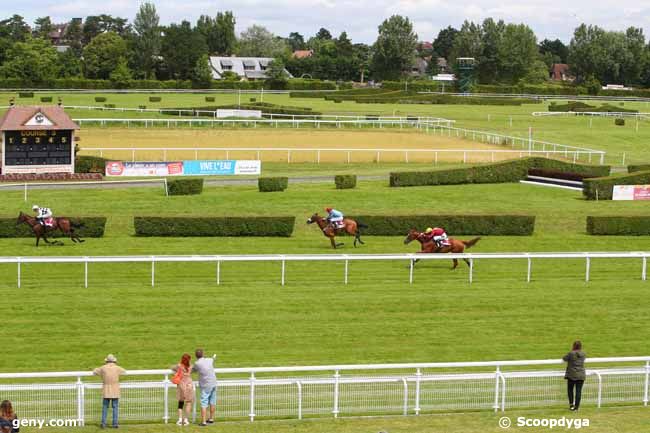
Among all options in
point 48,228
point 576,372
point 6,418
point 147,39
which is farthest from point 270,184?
point 147,39

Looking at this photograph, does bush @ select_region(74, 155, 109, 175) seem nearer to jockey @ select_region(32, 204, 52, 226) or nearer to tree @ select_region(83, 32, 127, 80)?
jockey @ select_region(32, 204, 52, 226)

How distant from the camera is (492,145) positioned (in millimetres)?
51031

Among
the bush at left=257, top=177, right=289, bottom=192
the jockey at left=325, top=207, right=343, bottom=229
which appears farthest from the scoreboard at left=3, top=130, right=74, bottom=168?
the jockey at left=325, top=207, right=343, bottom=229

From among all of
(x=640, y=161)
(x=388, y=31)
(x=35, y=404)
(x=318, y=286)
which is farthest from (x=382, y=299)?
(x=388, y=31)

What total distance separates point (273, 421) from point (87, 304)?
7.38 meters

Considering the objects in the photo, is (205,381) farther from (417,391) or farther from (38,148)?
(38,148)

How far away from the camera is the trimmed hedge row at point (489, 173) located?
36.6m

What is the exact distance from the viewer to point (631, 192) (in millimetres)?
34594

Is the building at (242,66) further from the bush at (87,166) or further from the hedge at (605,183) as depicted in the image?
the hedge at (605,183)

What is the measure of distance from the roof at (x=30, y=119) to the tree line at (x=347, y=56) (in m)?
60.5

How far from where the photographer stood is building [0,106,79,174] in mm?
35625

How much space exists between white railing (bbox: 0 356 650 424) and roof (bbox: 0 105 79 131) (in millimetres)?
24409

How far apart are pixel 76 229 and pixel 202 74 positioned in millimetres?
81422

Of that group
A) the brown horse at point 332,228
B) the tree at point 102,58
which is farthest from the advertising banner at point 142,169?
the tree at point 102,58
